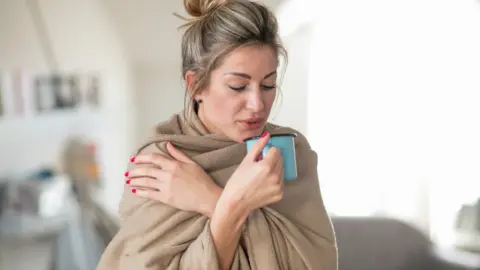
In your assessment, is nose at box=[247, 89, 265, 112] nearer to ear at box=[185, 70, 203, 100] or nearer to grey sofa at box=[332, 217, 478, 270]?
ear at box=[185, 70, 203, 100]

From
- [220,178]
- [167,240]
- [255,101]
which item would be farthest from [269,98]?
[167,240]

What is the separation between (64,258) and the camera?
4.04 feet

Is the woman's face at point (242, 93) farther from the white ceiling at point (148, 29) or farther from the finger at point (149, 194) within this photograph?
the white ceiling at point (148, 29)

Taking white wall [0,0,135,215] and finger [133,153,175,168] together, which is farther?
white wall [0,0,135,215]

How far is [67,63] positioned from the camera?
127 centimetres

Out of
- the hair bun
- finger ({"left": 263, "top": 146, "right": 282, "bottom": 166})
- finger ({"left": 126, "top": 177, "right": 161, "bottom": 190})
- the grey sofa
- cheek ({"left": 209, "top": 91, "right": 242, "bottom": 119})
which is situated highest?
the hair bun

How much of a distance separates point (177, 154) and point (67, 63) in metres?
0.55

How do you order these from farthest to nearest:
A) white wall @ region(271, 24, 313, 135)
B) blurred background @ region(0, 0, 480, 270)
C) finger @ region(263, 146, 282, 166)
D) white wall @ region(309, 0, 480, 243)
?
white wall @ region(309, 0, 480, 243) → blurred background @ region(0, 0, 480, 270) → white wall @ region(271, 24, 313, 135) → finger @ region(263, 146, 282, 166)

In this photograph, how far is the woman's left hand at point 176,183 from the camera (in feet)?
2.68

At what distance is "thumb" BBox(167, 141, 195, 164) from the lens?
0.84 m

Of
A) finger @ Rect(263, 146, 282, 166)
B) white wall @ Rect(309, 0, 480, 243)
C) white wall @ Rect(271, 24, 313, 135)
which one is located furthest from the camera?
white wall @ Rect(309, 0, 480, 243)

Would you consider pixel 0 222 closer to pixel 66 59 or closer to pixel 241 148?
pixel 66 59

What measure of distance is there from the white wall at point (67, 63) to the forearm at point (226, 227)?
0.45 meters

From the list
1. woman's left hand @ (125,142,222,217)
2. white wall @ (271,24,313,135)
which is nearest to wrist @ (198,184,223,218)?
woman's left hand @ (125,142,222,217)
